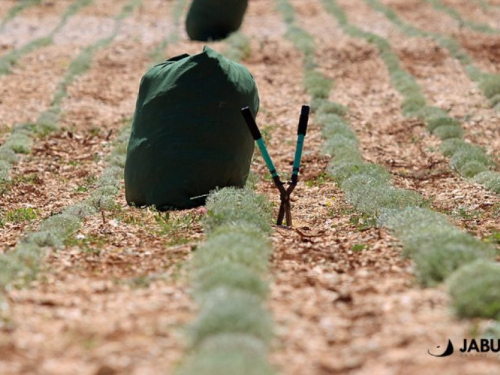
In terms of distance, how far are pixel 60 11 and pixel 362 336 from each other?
76.8ft

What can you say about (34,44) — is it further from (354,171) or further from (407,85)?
(354,171)

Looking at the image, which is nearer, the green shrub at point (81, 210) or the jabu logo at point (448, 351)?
the jabu logo at point (448, 351)

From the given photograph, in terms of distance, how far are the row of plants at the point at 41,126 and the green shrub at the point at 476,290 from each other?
22.0 ft

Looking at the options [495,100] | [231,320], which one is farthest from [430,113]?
[231,320]

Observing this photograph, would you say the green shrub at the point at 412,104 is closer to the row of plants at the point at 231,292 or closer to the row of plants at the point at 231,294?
the row of plants at the point at 231,292

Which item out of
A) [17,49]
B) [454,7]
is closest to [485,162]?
[17,49]

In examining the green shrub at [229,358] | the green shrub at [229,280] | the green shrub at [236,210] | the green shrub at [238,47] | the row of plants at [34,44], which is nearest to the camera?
the green shrub at [229,358]

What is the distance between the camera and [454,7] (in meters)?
23.9

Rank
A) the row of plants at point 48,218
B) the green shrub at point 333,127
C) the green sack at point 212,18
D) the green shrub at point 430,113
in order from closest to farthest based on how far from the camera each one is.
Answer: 1. the row of plants at point 48,218
2. the green shrub at point 333,127
3. the green shrub at point 430,113
4. the green sack at point 212,18

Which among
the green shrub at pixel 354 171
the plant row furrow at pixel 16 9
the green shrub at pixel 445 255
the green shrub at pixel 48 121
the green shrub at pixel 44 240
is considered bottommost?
the green shrub at pixel 354 171

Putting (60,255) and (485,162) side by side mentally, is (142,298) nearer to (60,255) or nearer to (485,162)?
(60,255)

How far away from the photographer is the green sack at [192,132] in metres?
7.70

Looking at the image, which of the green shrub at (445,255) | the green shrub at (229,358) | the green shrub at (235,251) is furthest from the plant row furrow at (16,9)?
the green shrub at (229,358)

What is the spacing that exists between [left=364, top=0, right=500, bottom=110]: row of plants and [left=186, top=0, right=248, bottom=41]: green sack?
475 cm
